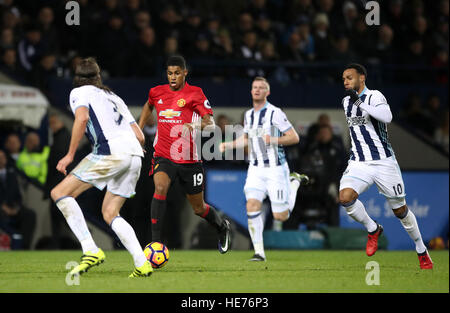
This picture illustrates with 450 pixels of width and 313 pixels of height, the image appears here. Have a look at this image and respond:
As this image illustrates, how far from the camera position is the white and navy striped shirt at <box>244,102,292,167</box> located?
11.9 metres

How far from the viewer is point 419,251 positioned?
10203mm

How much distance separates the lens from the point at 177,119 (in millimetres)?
10461

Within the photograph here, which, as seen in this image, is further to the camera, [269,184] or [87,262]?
[269,184]

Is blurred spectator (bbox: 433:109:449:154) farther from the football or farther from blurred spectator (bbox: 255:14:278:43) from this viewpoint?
the football

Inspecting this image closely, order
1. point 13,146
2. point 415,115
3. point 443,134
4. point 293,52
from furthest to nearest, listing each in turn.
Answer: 1. point 293,52
2. point 415,115
3. point 443,134
4. point 13,146

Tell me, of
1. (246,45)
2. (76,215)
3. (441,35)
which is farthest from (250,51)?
(76,215)

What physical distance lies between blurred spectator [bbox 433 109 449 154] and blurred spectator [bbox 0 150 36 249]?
28.2 feet

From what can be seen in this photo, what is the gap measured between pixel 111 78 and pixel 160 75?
3.24ft

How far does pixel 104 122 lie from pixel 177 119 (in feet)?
6.18

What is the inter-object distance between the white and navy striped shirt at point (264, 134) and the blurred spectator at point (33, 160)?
5.17 metres

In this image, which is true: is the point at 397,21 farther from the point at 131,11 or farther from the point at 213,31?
the point at 131,11

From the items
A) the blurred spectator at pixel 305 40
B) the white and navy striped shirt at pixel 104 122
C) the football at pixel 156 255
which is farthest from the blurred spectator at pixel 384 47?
the white and navy striped shirt at pixel 104 122

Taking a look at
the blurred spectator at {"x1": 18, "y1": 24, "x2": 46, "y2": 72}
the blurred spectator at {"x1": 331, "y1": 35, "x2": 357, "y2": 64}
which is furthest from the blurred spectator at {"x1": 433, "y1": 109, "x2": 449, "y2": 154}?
the blurred spectator at {"x1": 18, "y1": 24, "x2": 46, "y2": 72}

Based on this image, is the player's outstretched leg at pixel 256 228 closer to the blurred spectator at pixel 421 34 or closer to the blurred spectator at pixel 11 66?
the blurred spectator at pixel 11 66
